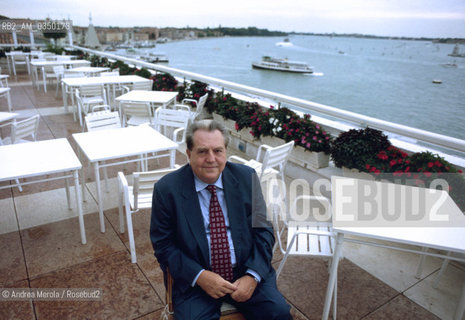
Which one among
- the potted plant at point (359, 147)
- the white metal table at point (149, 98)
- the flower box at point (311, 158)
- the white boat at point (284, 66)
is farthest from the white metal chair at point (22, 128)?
the white boat at point (284, 66)

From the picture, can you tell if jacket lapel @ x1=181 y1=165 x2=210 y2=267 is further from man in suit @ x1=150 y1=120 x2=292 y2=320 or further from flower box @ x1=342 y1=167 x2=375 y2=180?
flower box @ x1=342 y1=167 x2=375 y2=180

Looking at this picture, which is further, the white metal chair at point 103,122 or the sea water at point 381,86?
the sea water at point 381,86

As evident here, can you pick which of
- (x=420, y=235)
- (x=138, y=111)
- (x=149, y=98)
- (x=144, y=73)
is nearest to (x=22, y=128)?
(x=138, y=111)

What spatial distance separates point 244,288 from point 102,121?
2.66 metres

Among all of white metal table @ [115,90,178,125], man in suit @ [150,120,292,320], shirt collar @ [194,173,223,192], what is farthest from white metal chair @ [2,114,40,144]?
shirt collar @ [194,173,223,192]

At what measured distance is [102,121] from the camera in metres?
3.41

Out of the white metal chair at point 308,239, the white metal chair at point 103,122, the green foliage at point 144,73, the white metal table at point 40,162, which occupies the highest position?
the green foliage at point 144,73

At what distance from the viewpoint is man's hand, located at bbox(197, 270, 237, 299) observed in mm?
1427

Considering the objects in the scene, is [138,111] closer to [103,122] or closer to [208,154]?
[103,122]

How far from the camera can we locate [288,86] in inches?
2222

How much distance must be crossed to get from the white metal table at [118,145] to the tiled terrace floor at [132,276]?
34 cm

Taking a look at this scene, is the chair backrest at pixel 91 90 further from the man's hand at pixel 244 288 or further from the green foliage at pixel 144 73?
the man's hand at pixel 244 288

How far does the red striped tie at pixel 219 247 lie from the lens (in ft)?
5.03

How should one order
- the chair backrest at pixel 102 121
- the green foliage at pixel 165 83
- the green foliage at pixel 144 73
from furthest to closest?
the green foliage at pixel 144 73 → the green foliage at pixel 165 83 → the chair backrest at pixel 102 121
